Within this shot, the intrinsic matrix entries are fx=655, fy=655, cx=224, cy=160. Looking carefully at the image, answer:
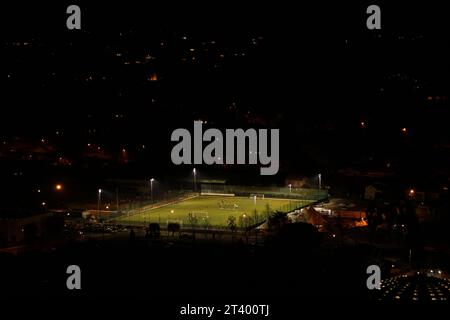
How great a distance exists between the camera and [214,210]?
9.08 m

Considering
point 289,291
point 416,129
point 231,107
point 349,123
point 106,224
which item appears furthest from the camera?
point 231,107

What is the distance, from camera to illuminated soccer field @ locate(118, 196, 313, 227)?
7969 millimetres

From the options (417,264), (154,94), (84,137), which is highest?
(154,94)

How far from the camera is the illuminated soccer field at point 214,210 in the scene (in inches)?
314

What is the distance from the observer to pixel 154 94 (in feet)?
66.3

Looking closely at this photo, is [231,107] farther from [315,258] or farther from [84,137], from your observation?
[315,258]

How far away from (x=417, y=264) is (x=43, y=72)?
58.9 ft

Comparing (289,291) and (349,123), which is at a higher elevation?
(349,123)

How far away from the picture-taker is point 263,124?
16.9 metres

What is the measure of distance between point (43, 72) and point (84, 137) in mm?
5950

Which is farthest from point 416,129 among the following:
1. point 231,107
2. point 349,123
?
Answer: point 231,107

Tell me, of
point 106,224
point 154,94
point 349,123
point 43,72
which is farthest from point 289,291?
point 43,72

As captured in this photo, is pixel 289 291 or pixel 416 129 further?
pixel 416 129
